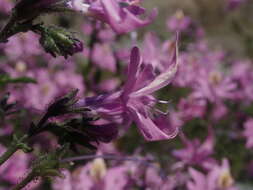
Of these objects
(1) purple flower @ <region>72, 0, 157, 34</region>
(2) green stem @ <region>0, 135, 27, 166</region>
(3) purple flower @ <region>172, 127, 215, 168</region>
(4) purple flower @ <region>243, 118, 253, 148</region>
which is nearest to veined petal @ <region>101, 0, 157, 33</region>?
(1) purple flower @ <region>72, 0, 157, 34</region>

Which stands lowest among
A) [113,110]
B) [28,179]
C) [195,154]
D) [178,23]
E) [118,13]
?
[178,23]

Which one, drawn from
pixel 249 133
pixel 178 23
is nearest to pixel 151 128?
pixel 249 133

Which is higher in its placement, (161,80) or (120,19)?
(120,19)

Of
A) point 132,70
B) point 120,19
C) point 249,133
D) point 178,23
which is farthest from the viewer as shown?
point 178,23

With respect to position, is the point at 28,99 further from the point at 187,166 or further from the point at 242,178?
the point at 242,178

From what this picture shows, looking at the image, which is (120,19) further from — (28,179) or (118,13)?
(28,179)

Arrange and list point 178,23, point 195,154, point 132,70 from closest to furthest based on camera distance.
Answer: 1. point 132,70
2. point 195,154
3. point 178,23
